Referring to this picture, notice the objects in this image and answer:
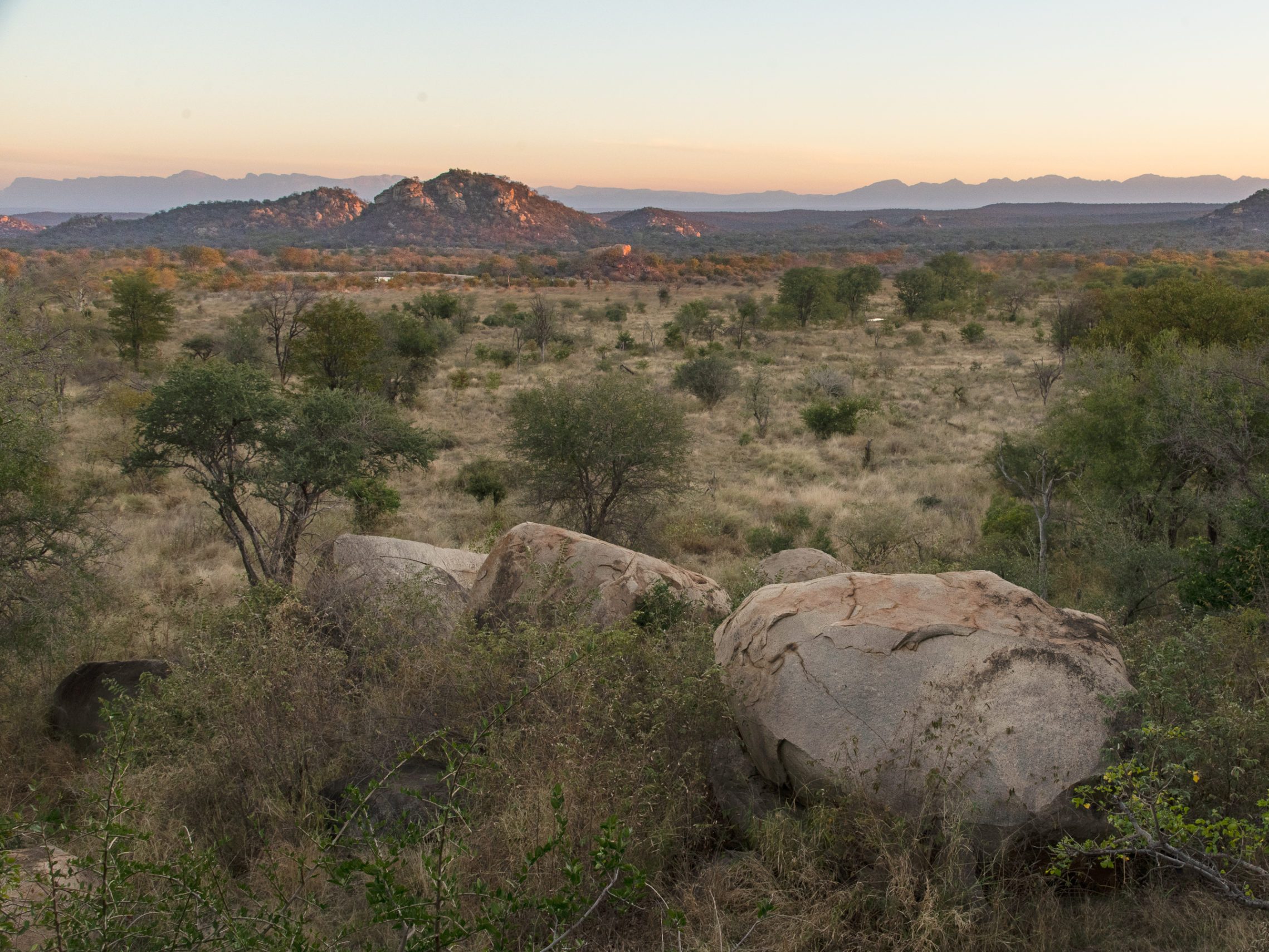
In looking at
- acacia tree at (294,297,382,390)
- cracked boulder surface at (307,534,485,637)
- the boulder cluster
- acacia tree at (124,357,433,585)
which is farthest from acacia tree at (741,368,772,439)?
the boulder cluster

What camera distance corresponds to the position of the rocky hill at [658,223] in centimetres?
16762

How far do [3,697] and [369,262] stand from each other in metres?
88.6

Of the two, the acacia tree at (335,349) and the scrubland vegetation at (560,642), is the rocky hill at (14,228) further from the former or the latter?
the scrubland vegetation at (560,642)

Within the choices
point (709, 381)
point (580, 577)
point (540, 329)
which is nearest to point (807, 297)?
point (540, 329)

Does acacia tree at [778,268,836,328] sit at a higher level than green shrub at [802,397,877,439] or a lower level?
higher

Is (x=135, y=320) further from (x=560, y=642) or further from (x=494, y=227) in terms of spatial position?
(x=494, y=227)

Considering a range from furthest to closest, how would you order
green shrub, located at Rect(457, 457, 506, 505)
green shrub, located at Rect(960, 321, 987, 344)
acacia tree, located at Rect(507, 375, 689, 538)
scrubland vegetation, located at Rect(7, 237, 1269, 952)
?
green shrub, located at Rect(960, 321, 987, 344) → green shrub, located at Rect(457, 457, 506, 505) → acacia tree, located at Rect(507, 375, 689, 538) → scrubland vegetation, located at Rect(7, 237, 1269, 952)

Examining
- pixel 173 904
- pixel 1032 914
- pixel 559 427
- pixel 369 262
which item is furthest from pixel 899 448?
pixel 369 262

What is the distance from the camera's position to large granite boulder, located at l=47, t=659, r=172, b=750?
6.93 m

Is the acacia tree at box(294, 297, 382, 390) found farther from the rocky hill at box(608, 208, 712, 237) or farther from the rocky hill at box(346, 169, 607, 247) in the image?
the rocky hill at box(608, 208, 712, 237)

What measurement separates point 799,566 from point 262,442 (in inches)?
247

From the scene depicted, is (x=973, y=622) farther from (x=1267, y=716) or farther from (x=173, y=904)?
(x=173, y=904)

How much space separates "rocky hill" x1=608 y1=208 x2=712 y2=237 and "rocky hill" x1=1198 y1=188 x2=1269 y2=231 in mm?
84527

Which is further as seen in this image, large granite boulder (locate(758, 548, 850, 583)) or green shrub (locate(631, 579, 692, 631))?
large granite boulder (locate(758, 548, 850, 583))
